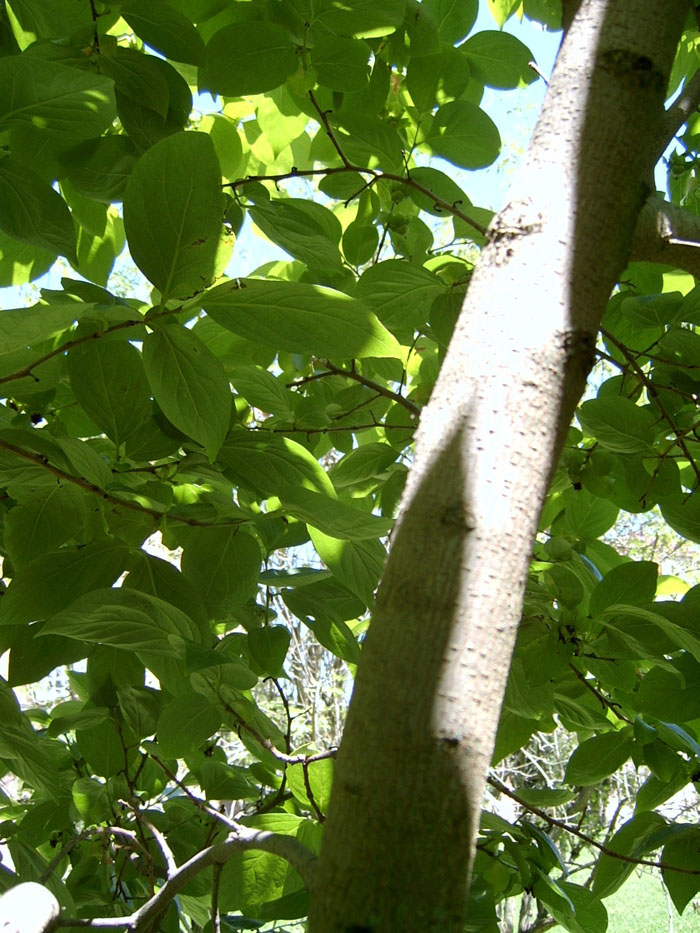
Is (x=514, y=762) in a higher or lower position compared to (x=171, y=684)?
lower

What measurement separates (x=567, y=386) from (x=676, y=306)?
0.65 metres

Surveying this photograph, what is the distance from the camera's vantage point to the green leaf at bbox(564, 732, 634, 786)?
1026 millimetres

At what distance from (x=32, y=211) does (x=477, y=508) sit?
25.3 inches

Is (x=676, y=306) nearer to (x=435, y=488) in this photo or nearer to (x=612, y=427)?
(x=612, y=427)

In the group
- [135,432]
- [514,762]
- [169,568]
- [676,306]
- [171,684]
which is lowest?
[514,762]

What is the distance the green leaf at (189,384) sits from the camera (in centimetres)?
67

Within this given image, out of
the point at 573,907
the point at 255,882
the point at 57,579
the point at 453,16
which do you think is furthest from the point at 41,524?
the point at 453,16

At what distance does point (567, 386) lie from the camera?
0.44 metres

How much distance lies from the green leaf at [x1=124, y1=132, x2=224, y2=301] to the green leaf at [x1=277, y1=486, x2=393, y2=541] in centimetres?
21

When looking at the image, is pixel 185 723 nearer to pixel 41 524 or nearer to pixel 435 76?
pixel 41 524

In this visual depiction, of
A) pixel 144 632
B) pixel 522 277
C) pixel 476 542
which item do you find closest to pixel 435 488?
pixel 476 542

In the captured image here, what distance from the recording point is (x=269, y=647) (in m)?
0.97

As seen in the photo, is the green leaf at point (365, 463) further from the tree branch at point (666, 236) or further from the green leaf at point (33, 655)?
the tree branch at point (666, 236)

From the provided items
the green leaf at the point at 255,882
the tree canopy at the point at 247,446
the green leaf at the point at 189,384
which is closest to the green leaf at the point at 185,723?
the tree canopy at the point at 247,446
